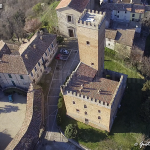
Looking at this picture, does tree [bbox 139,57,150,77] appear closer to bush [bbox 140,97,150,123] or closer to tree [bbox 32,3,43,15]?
bush [bbox 140,97,150,123]

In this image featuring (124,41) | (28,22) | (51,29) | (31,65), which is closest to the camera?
(31,65)

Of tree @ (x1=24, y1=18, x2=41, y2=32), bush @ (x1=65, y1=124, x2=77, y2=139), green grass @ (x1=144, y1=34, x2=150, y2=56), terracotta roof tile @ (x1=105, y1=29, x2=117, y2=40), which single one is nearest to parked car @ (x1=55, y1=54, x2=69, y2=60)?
terracotta roof tile @ (x1=105, y1=29, x2=117, y2=40)

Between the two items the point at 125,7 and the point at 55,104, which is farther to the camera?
the point at 125,7

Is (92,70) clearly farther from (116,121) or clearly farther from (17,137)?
(17,137)

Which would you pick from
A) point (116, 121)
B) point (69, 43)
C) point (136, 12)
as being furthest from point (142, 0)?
point (116, 121)

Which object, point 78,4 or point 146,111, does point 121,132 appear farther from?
point 78,4

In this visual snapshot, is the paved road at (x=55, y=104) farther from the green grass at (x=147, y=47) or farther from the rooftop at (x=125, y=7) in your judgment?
the rooftop at (x=125, y=7)

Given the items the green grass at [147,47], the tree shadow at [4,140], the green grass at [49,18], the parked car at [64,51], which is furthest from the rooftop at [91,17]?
the tree shadow at [4,140]

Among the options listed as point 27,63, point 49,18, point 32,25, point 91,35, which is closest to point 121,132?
point 91,35
